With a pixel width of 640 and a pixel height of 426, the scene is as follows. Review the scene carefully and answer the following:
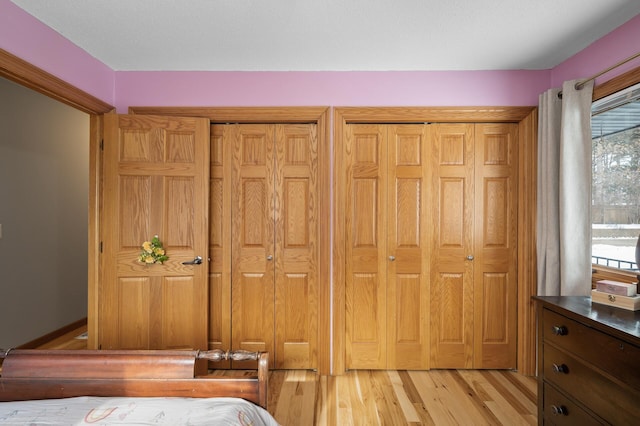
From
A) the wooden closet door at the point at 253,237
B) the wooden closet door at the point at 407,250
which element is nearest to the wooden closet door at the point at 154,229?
the wooden closet door at the point at 253,237

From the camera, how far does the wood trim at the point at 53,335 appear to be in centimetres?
329

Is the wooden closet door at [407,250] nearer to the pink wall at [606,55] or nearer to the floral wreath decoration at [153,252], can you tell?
the pink wall at [606,55]

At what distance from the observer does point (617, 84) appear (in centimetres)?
214

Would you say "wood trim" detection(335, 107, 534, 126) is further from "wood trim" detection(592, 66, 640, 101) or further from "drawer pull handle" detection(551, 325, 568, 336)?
"drawer pull handle" detection(551, 325, 568, 336)

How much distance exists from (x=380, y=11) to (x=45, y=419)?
2425mm

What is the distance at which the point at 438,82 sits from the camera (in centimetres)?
279

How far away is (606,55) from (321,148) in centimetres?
204

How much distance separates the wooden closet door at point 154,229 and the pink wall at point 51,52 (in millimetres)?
287

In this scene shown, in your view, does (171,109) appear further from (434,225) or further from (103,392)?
(434,225)

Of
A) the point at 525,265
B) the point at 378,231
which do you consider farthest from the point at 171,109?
the point at 525,265

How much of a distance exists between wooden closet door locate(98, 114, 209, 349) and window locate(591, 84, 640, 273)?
288 centimetres

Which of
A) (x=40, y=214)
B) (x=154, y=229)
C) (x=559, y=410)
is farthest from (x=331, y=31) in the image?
(x=40, y=214)

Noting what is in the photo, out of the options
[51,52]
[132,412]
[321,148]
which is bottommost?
[132,412]

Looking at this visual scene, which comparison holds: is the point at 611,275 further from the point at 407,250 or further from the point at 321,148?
the point at 321,148
